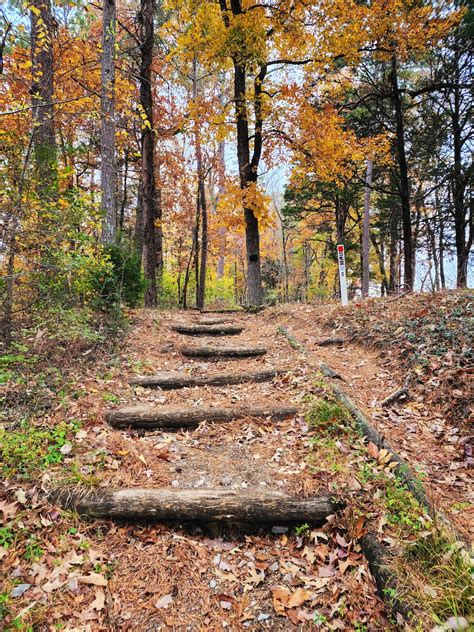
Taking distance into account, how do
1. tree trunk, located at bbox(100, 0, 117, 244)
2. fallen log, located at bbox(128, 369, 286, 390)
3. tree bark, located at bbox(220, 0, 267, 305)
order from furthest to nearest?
tree bark, located at bbox(220, 0, 267, 305)
tree trunk, located at bbox(100, 0, 117, 244)
fallen log, located at bbox(128, 369, 286, 390)

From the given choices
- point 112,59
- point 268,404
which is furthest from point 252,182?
point 268,404

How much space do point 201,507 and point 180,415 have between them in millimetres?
1336

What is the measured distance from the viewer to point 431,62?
12.6 m

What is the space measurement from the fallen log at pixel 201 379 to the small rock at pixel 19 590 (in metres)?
2.59

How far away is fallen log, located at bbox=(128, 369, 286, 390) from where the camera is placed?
4.50 metres

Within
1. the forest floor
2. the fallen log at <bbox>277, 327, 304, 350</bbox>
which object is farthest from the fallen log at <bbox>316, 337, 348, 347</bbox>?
the forest floor

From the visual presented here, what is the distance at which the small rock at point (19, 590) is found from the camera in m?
1.89

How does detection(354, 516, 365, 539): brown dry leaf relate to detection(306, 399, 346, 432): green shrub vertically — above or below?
below

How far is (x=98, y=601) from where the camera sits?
1950 mm

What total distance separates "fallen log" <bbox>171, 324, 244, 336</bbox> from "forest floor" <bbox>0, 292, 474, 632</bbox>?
89.7 inches

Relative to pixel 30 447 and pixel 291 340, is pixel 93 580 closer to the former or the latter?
pixel 30 447

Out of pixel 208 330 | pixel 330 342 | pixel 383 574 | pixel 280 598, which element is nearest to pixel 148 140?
pixel 208 330

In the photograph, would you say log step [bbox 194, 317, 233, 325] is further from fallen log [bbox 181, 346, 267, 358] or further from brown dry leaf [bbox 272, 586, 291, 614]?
brown dry leaf [bbox 272, 586, 291, 614]

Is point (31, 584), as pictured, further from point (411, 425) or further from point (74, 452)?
point (411, 425)
